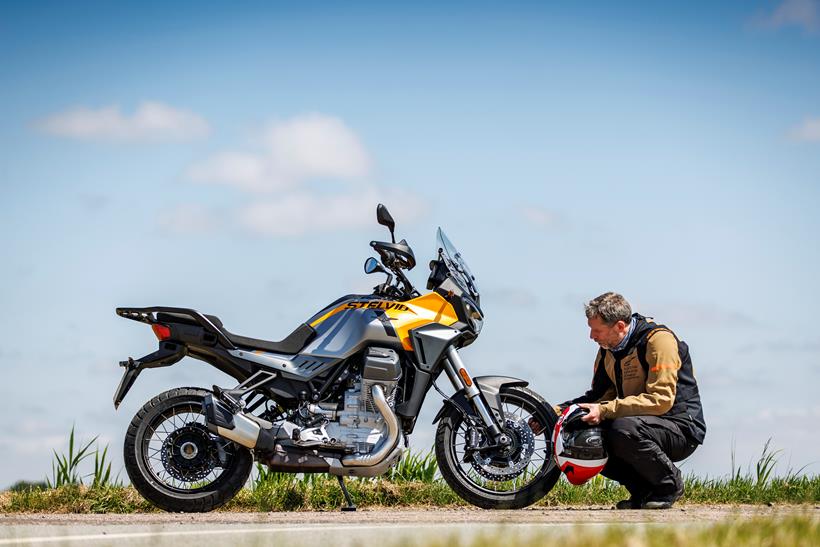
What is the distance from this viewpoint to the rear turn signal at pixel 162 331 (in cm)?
827

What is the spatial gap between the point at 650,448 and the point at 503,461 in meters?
1.10

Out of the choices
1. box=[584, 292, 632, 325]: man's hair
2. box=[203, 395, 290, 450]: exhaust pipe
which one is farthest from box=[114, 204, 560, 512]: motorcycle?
box=[584, 292, 632, 325]: man's hair

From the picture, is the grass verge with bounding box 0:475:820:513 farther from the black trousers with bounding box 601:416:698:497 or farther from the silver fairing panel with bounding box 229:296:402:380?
the silver fairing panel with bounding box 229:296:402:380

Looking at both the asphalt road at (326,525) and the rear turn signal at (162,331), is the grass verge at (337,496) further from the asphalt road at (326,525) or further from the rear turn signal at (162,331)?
the rear turn signal at (162,331)

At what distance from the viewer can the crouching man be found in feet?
27.1

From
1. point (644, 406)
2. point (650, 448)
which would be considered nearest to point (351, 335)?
point (644, 406)

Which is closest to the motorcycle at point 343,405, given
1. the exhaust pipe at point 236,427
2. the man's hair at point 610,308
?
the exhaust pipe at point 236,427

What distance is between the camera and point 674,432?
841cm

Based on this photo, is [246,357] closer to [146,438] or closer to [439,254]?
[146,438]

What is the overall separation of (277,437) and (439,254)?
6.31 feet

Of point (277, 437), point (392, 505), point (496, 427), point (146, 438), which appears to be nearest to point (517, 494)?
point (496, 427)

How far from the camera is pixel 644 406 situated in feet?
27.2

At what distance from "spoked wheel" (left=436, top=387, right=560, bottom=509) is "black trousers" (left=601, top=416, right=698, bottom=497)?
498 mm

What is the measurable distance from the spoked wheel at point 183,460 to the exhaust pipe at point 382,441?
0.82 m
